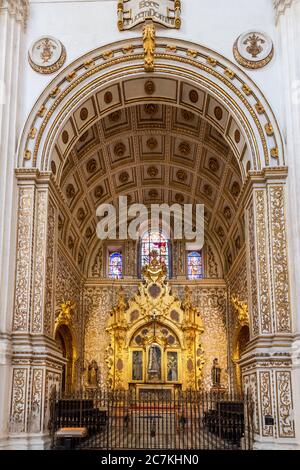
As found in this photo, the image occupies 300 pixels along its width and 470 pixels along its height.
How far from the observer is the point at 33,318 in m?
15.5

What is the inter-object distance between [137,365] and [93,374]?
6.95 ft

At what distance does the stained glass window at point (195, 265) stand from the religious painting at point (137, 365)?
483 cm

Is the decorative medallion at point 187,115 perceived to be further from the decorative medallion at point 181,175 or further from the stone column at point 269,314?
the stone column at point 269,314

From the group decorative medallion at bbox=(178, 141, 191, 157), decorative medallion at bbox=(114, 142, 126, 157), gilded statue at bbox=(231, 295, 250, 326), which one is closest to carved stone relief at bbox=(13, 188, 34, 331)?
decorative medallion at bbox=(114, 142, 126, 157)

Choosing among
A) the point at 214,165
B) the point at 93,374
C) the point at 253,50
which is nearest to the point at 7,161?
the point at 253,50

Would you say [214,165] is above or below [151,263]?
above

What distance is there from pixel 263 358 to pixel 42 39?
38.1 feet

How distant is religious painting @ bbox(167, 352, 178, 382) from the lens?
26.7m

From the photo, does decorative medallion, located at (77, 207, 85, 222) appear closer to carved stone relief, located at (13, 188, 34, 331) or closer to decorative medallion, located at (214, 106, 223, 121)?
carved stone relief, located at (13, 188, 34, 331)

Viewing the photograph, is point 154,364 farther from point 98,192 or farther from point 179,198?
point 98,192

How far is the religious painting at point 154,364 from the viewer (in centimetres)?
2655

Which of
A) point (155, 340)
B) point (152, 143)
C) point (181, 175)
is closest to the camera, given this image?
point (152, 143)
